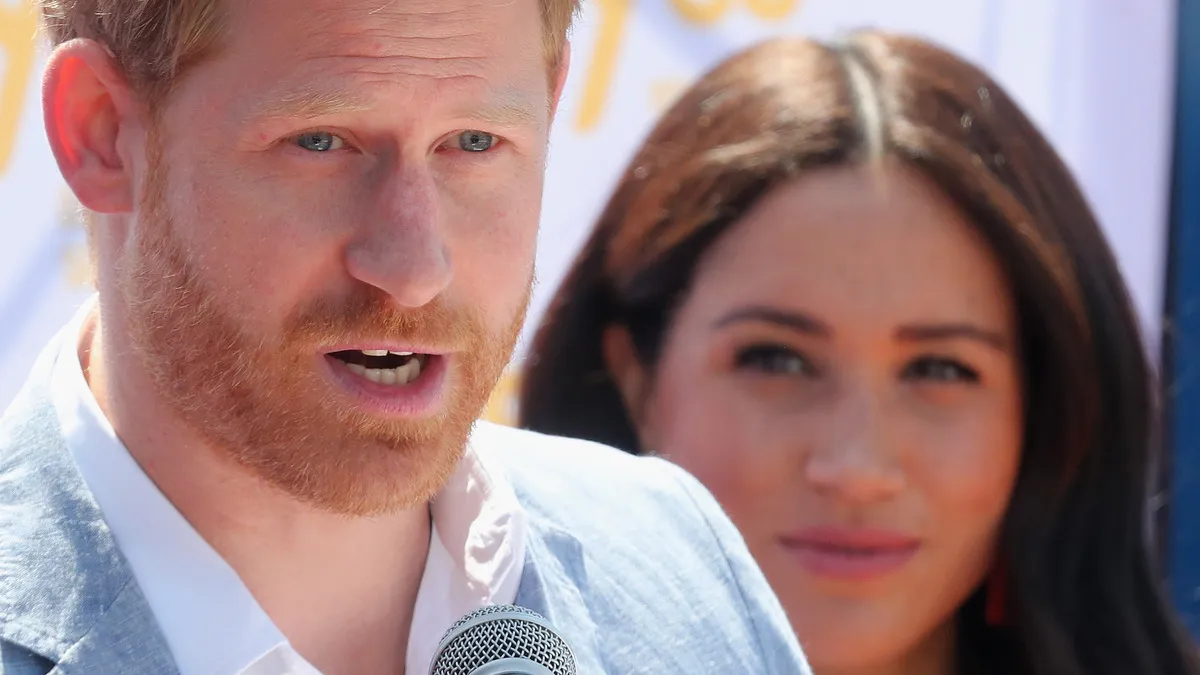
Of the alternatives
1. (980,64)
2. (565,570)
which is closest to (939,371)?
(980,64)

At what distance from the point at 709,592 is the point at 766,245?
104 cm

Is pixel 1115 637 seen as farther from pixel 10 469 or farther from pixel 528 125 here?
pixel 10 469

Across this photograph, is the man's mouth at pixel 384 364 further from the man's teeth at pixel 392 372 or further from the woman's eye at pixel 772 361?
the woman's eye at pixel 772 361

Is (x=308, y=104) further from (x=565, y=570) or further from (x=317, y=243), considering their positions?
(x=565, y=570)

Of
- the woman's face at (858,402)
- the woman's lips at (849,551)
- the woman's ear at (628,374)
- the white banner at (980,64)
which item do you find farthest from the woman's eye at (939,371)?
the white banner at (980,64)

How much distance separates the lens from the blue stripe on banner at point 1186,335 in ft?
11.4

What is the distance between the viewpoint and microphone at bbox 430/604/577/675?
1207mm

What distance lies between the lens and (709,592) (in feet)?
5.82

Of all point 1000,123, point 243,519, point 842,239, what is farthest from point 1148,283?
point 243,519

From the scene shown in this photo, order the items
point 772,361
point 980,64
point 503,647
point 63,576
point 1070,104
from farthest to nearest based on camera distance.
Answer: point 1070,104 < point 980,64 < point 772,361 < point 63,576 < point 503,647

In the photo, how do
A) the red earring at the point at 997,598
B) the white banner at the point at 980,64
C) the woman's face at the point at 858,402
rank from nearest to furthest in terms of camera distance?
the woman's face at the point at 858,402 < the red earring at the point at 997,598 < the white banner at the point at 980,64

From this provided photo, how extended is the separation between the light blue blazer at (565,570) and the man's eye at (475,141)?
0.43 m

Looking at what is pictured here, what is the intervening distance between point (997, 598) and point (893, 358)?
0.58 metres

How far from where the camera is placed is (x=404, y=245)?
1.38m
